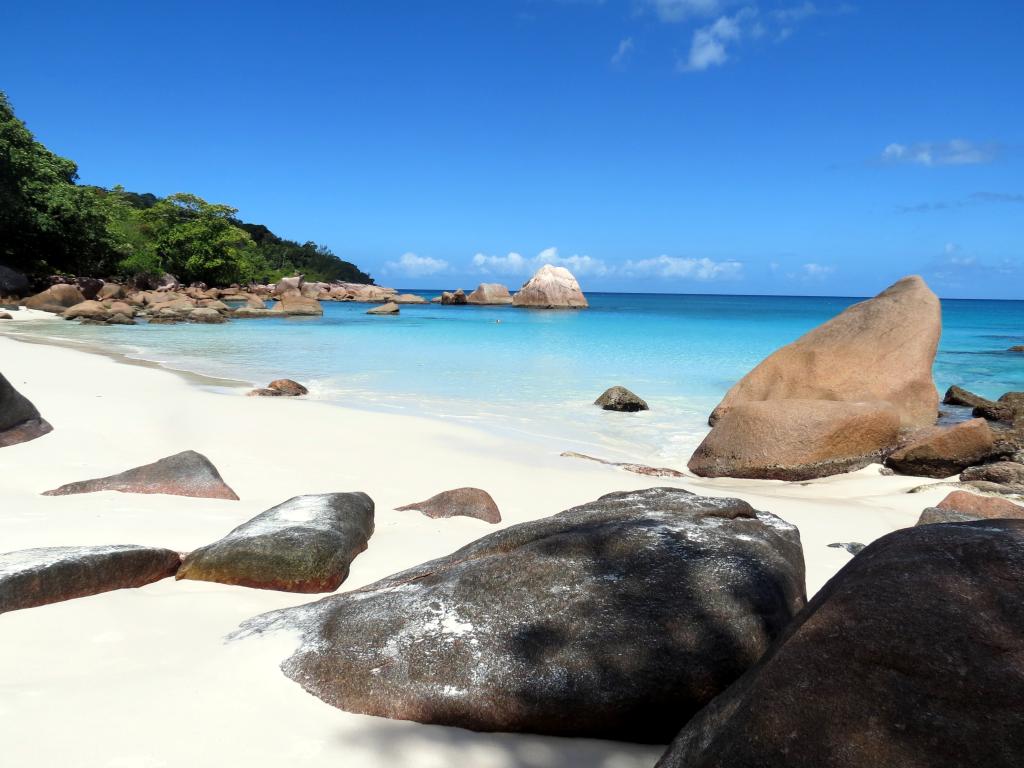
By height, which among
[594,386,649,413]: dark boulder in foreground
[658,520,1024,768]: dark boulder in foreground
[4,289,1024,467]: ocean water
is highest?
[658,520,1024,768]: dark boulder in foreground

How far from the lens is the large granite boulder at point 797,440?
7.86 meters

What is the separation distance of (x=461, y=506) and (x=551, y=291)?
61347mm

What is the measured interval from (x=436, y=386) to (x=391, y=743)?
12.8m

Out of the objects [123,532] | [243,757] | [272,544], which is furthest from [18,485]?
[243,757]

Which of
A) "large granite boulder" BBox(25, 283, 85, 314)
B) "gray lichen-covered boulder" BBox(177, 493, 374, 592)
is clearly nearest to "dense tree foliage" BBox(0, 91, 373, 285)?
"large granite boulder" BBox(25, 283, 85, 314)

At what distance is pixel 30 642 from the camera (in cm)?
268

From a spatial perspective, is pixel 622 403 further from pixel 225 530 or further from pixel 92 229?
pixel 92 229

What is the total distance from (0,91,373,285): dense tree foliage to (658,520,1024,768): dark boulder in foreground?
39087 millimetres

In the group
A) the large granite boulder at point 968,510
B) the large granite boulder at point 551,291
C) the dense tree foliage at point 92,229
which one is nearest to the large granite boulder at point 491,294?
the large granite boulder at point 551,291

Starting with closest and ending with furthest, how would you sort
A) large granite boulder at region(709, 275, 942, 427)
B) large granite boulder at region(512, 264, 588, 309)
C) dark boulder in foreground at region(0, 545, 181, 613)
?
1. dark boulder in foreground at region(0, 545, 181, 613)
2. large granite boulder at region(709, 275, 942, 427)
3. large granite boulder at region(512, 264, 588, 309)

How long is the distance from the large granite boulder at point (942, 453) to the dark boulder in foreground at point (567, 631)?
18.8 ft

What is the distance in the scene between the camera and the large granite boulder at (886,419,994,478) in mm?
7836

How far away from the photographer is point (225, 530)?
4.40m

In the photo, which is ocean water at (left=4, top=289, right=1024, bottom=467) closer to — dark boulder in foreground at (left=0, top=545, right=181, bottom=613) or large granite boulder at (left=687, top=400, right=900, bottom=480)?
large granite boulder at (left=687, top=400, right=900, bottom=480)
